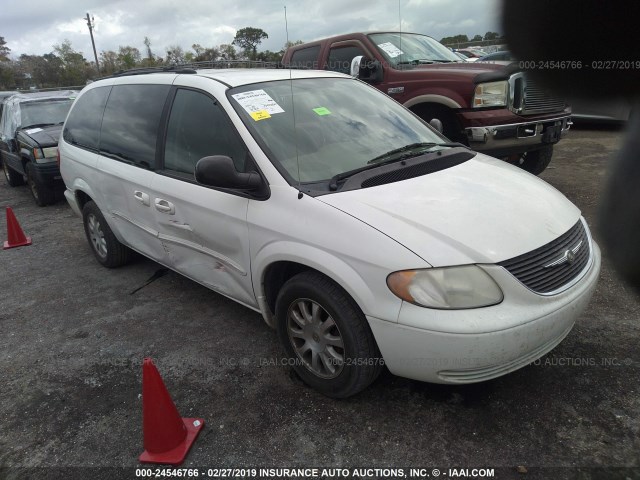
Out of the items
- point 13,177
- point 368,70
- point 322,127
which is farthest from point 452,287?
point 13,177

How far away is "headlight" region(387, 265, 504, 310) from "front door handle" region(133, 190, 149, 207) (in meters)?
2.10

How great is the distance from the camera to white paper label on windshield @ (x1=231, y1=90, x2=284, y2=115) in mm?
2859

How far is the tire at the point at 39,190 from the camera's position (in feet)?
23.3

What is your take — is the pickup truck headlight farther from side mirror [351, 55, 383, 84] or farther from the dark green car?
side mirror [351, 55, 383, 84]

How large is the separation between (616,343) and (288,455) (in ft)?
6.66

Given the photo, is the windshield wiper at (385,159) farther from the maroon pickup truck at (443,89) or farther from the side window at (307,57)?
the side window at (307,57)

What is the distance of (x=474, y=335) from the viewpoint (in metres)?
1.95

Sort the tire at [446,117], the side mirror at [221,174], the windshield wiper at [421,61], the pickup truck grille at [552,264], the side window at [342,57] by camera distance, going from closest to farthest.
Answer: the pickup truck grille at [552,264]
the side mirror at [221,174]
the tire at [446,117]
the windshield wiper at [421,61]
the side window at [342,57]

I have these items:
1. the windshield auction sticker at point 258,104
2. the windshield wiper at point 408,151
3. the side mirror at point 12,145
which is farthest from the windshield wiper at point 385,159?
the side mirror at point 12,145

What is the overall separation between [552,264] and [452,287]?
0.54 m

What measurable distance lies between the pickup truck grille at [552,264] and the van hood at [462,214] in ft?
0.12

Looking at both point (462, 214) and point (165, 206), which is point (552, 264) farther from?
point (165, 206)

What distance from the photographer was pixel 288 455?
2164 mm

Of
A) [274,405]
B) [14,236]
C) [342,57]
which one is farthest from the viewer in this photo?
[342,57]
